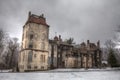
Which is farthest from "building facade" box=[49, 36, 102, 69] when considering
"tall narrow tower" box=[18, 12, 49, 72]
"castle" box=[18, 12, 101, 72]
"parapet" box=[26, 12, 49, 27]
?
"parapet" box=[26, 12, 49, 27]

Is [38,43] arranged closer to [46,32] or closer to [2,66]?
[46,32]

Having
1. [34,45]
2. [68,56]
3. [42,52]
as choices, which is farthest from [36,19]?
[68,56]

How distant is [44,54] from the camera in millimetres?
49031

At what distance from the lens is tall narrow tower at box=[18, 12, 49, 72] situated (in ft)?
150

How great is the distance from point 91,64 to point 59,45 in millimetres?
16653

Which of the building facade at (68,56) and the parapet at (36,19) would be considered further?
the building facade at (68,56)

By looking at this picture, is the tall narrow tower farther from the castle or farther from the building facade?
the building facade

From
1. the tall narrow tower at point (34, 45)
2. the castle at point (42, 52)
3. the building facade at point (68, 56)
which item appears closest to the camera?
the tall narrow tower at point (34, 45)

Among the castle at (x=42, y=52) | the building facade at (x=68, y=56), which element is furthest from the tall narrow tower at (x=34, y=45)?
the building facade at (x=68, y=56)

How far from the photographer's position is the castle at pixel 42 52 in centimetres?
4632

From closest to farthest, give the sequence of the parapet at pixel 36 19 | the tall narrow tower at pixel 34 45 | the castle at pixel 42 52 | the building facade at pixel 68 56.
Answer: the tall narrow tower at pixel 34 45 → the castle at pixel 42 52 → the parapet at pixel 36 19 → the building facade at pixel 68 56

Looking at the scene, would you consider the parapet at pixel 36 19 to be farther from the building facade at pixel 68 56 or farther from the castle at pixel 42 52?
the building facade at pixel 68 56

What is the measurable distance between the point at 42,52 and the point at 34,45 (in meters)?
3.27

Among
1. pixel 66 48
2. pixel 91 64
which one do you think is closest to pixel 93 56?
pixel 91 64
